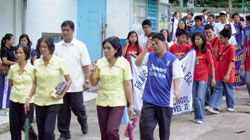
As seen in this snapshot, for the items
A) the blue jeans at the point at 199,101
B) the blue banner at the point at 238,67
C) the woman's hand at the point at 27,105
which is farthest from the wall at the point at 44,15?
the blue banner at the point at 238,67

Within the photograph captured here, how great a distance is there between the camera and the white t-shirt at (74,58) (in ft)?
21.6

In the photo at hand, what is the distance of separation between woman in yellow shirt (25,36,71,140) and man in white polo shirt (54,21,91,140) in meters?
0.79

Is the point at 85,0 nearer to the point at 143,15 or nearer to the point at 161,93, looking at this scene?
the point at 143,15

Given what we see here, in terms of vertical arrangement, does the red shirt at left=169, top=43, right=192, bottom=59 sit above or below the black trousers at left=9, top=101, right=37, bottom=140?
above

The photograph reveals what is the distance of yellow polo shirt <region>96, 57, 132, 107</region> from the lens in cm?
553

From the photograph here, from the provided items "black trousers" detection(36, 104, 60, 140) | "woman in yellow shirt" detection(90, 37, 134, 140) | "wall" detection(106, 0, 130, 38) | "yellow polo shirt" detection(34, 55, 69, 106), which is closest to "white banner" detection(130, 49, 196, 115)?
"woman in yellow shirt" detection(90, 37, 134, 140)

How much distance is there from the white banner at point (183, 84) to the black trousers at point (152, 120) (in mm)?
2600

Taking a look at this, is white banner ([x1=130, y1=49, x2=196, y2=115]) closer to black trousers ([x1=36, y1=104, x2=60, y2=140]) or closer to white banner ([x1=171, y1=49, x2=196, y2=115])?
white banner ([x1=171, y1=49, x2=196, y2=115])

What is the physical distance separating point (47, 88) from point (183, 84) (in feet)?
11.5

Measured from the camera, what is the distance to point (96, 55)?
1370 cm

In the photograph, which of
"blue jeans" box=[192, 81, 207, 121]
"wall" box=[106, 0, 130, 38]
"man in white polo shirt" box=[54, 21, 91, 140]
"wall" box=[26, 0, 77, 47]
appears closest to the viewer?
"man in white polo shirt" box=[54, 21, 91, 140]

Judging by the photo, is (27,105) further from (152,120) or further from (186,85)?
(186,85)

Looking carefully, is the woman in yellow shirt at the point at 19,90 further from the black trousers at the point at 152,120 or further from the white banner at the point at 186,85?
the white banner at the point at 186,85

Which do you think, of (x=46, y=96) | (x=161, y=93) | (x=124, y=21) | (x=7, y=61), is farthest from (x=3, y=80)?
(x=124, y=21)
